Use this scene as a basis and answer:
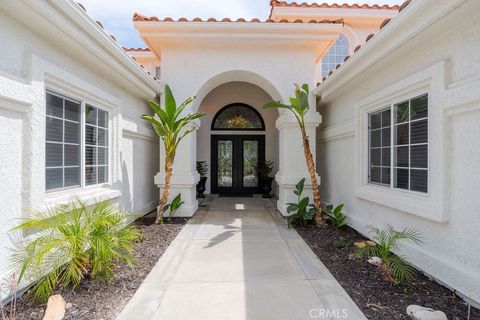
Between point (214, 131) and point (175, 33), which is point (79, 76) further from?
point (214, 131)

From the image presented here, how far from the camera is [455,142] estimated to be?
3289 mm

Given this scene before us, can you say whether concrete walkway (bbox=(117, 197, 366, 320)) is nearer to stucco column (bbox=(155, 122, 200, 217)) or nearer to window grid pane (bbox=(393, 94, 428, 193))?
stucco column (bbox=(155, 122, 200, 217))

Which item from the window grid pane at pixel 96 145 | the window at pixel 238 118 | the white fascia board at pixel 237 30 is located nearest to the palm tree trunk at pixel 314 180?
the white fascia board at pixel 237 30

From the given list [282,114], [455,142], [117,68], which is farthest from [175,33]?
Result: [455,142]

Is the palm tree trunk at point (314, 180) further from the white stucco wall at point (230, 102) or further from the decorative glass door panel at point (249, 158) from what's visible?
the decorative glass door panel at point (249, 158)

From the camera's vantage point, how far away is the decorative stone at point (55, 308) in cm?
269

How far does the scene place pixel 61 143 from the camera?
158 inches

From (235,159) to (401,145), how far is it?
297 inches

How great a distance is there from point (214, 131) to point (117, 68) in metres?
6.45

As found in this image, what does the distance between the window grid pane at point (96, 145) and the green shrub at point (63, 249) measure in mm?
1318

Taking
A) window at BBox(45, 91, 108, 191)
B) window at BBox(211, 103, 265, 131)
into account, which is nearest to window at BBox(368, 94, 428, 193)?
window at BBox(45, 91, 108, 191)

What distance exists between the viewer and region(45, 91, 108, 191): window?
3811 millimetres

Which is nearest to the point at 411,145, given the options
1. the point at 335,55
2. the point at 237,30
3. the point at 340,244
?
the point at 340,244

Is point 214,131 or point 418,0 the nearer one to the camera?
point 418,0
